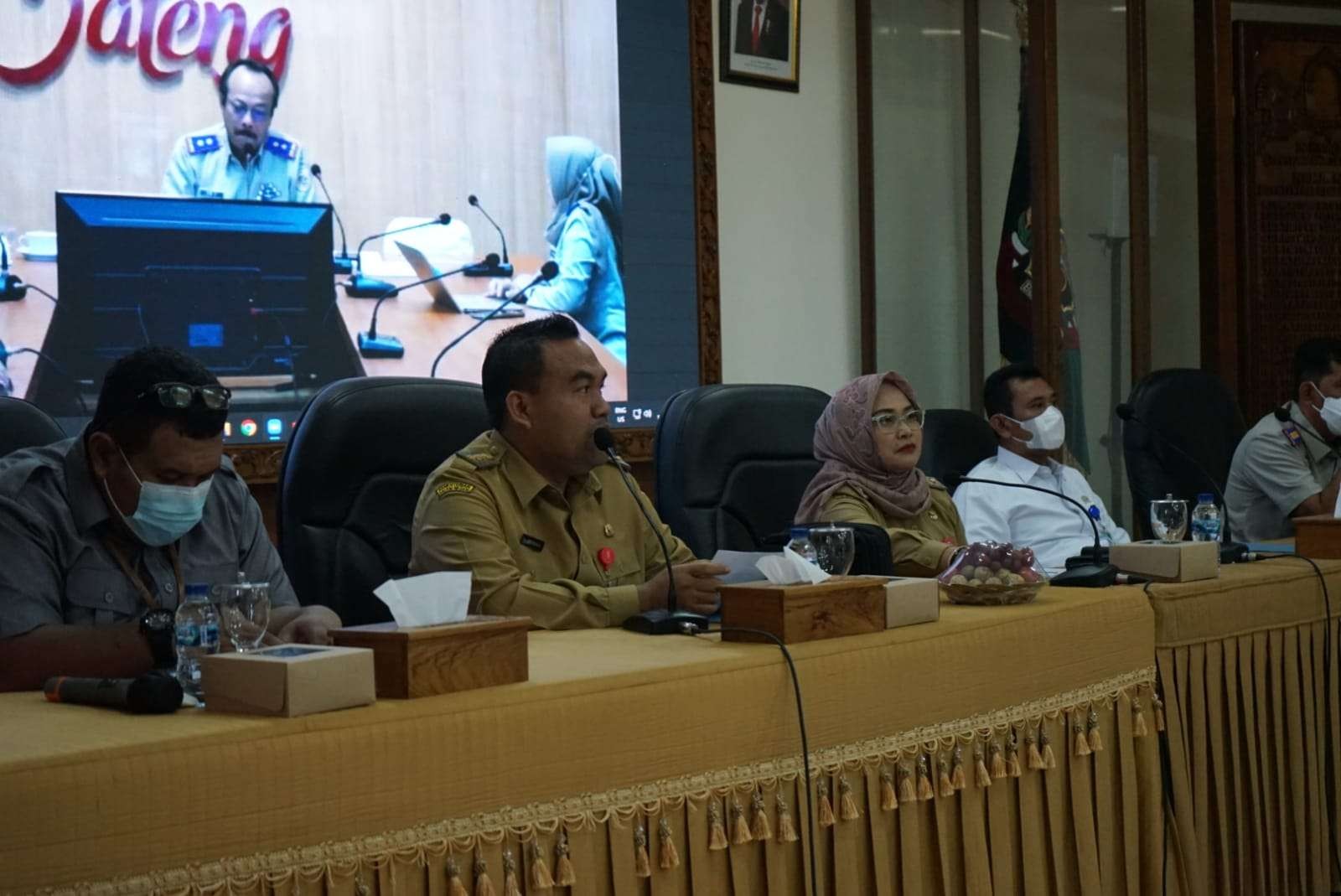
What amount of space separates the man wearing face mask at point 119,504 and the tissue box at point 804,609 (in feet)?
1.61

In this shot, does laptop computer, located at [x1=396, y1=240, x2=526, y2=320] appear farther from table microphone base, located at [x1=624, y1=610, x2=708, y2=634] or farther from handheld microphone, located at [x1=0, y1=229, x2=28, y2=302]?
table microphone base, located at [x1=624, y1=610, x2=708, y2=634]

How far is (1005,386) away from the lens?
3459 millimetres

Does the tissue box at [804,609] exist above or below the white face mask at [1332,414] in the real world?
below

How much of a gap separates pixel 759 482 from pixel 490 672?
1.53m

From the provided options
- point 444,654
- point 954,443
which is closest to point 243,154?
point 954,443

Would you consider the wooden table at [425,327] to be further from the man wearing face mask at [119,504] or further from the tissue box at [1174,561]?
the tissue box at [1174,561]

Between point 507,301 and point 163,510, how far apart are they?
1.91m

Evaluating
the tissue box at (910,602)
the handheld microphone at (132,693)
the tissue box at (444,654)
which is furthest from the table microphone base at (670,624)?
the handheld microphone at (132,693)

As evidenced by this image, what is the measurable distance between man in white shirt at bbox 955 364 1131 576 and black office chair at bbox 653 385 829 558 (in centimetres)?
51

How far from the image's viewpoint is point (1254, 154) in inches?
196

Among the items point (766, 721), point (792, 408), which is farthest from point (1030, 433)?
point (766, 721)

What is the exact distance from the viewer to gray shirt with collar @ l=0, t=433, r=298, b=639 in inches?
68.2

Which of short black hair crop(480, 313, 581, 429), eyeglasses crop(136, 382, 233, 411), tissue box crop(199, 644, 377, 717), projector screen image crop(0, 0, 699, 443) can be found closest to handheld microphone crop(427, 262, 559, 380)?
projector screen image crop(0, 0, 699, 443)

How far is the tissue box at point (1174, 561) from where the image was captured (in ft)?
7.50
